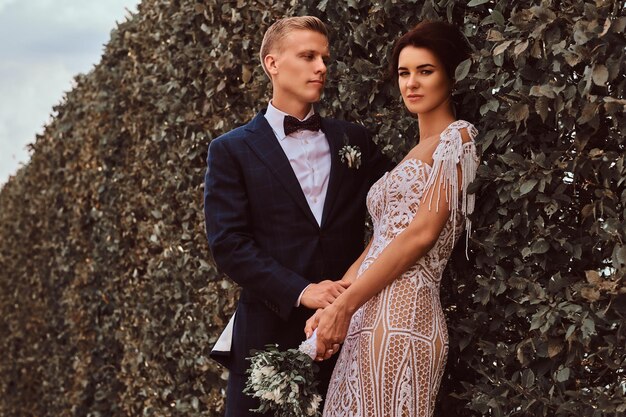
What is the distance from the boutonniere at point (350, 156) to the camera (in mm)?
3879

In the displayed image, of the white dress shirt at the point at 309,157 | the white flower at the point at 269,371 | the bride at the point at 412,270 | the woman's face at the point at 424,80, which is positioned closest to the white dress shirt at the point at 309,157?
the white dress shirt at the point at 309,157

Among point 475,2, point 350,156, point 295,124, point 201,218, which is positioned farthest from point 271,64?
point 201,218

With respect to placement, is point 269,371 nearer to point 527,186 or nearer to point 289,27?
point 527,186

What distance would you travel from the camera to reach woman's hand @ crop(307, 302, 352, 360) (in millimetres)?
3354

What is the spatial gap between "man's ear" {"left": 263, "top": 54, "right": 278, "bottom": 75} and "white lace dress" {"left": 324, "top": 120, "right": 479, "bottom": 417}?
0.81 metres

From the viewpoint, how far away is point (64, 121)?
31.2 feet

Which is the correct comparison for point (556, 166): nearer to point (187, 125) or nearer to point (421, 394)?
point (421, 394)

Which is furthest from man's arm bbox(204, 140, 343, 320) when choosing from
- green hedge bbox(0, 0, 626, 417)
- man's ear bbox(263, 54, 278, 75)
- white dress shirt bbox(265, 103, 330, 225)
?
green hedge bbox(0, 0, 626, 417)

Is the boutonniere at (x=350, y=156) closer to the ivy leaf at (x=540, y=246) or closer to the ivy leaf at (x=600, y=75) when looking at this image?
the ivy leaf at (x=540, y=246)

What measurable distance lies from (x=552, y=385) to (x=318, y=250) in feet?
3.66

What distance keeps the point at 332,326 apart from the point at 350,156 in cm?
82

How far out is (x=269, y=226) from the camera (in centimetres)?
382

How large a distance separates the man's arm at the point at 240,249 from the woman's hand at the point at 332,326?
0.55 feet

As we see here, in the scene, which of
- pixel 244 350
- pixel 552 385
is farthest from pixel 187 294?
pixel 552 385
